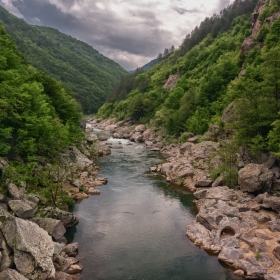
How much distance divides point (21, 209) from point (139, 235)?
1010cm

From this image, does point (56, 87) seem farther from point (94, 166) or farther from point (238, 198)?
point (238, 198)

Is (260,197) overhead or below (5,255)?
overhead

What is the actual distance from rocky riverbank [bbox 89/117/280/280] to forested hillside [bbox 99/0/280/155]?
13.5 feet

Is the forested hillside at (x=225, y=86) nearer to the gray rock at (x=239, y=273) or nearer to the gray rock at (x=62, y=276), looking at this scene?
the gray rock at (x=239, y=273)

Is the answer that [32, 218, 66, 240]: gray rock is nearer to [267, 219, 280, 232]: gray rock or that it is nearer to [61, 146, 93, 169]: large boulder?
[61, 146, 93, 169]: large boulder

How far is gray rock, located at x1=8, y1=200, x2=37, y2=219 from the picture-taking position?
785 inches

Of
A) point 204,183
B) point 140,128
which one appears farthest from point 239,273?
point 140,128

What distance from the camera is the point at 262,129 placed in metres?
33.2

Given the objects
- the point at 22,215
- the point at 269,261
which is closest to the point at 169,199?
the point at 269,261

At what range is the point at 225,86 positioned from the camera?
6731 cm

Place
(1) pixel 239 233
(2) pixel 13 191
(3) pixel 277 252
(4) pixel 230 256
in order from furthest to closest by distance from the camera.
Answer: (1) pixel 239 233 → (2) pixel 13 191 → (4) pixel 230 256 → (3) pixel 277 252

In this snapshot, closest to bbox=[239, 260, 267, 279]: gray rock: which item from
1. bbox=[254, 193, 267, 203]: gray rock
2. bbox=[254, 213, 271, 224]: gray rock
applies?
bbox=[254, 213, 271, 224]: gray rock

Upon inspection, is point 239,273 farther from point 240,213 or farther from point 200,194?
point 200,194

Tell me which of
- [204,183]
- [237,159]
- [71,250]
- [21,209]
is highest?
[237,159]
